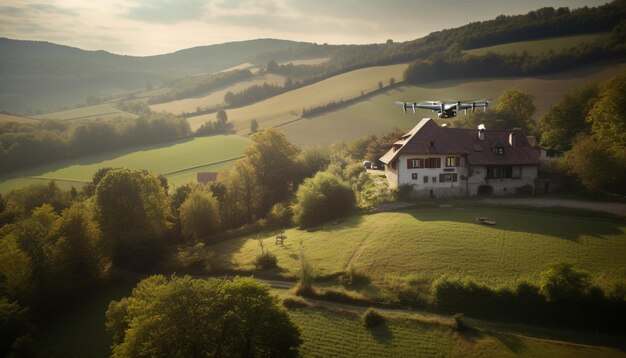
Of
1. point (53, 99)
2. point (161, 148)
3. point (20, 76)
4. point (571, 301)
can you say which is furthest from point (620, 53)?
point (20, 76)

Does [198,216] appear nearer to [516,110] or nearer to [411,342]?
[411,342]

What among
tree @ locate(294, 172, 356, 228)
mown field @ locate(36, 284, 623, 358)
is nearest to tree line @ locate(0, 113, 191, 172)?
mown field @ locate(36, 284, 623, 358)

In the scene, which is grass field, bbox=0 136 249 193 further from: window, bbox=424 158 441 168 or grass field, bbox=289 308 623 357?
grass field, bbox=289 308 623 357

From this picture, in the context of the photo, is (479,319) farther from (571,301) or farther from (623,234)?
(623,234)

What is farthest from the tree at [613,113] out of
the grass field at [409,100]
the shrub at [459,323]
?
the shrub at [459,323]

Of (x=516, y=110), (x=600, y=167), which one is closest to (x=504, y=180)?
(x=600, y=167)

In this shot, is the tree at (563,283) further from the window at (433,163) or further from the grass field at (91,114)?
the grass field at (91,114)
